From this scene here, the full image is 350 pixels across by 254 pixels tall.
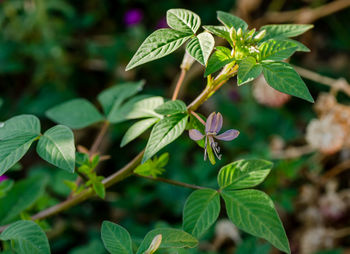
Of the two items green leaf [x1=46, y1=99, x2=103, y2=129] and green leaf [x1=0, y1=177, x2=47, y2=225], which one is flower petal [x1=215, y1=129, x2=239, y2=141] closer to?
green leaf [x1=46, y1=99, x2=103, y2=129]

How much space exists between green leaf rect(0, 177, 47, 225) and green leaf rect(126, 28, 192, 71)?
0.63m

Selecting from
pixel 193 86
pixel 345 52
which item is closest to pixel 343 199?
pixel 193 86

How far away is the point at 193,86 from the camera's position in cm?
231

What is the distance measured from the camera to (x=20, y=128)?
0.74 meters

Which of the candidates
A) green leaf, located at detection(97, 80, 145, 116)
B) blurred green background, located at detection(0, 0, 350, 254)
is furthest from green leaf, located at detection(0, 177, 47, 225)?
green leaf, located at detection(97, 80, 145, 116)

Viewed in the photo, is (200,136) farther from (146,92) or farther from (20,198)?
(146,92)

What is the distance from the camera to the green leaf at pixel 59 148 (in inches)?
26.3

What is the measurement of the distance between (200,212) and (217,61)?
26 cm

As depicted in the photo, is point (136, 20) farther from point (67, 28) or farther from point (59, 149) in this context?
point (59, 149)

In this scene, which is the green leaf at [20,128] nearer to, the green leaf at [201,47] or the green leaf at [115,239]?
the green leaf at [115,239]

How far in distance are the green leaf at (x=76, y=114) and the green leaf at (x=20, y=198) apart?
0.26 metres

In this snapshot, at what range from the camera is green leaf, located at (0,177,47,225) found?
1.04 metres

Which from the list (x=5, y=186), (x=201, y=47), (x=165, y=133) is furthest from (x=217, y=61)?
(x=5, y=186)

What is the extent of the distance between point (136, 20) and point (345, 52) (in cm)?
133
